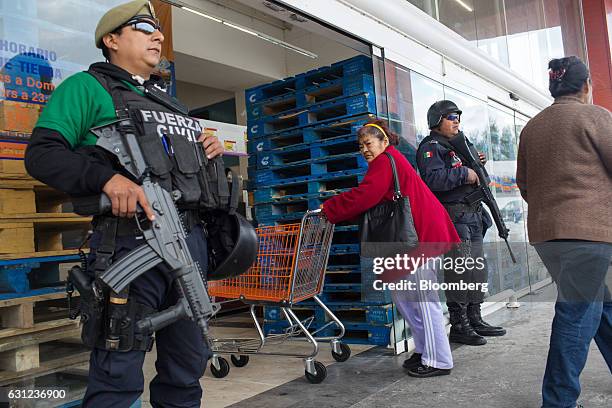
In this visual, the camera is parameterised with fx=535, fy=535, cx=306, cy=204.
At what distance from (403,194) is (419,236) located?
0.95ft

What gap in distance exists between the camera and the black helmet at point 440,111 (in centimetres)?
435

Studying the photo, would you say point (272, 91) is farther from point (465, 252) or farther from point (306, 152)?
point (465, 252)

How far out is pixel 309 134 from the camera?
4777 millimetres

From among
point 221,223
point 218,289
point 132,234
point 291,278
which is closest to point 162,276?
point 132,234

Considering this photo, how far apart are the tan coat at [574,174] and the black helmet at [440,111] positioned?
5.57 feet

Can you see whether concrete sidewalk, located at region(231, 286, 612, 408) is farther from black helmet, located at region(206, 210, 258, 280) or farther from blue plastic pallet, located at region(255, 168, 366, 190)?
blue plastic pallet, located at region(255, 168, 366, 190)

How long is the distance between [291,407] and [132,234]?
5.52 ft

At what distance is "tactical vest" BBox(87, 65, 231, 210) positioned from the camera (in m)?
1.79

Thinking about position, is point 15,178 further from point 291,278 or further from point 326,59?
point 326,59

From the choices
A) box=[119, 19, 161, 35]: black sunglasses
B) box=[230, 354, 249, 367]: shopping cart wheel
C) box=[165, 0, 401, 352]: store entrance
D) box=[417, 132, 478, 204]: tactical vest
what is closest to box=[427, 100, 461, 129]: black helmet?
box=[417, 132, 478, 204]: tactical vest

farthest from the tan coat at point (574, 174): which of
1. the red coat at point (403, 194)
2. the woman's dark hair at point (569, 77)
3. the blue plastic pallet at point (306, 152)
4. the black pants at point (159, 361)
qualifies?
the blue plastic pallet at point (306, 152)

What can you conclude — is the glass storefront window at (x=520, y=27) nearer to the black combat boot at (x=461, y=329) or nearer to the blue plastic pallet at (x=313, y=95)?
the blue plastic pallet at (x=313, y=95)

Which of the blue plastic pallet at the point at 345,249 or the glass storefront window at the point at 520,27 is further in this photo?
the glass storefront window at the point at 520,27

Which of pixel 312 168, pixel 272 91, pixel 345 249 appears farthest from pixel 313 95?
pixel 345 249
